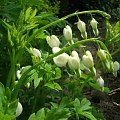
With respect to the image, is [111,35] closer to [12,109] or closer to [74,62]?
[74,62]

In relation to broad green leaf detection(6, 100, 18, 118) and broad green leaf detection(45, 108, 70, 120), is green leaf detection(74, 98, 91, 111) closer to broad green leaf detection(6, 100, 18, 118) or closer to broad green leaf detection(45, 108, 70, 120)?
broad green leaf detection(45, 108, 70, 120)

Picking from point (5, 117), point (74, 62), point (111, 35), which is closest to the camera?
point (5, 117)

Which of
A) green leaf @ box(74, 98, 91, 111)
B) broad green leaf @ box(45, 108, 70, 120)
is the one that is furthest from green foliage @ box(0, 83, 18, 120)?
green leaf @ box(74, 98, 91, 111)

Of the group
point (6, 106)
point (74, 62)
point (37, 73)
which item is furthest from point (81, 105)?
point (6, 106)

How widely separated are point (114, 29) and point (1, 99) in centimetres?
67

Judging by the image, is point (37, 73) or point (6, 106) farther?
point (37, 73)

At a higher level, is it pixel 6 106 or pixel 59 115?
pixel 6 106

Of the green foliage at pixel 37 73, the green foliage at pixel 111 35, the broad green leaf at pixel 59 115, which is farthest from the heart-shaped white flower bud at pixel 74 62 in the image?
the green foliage at pixel 111 35

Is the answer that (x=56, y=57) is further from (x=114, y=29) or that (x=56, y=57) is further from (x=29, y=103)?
(x=29, y=103)

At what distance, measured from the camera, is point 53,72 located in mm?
1951

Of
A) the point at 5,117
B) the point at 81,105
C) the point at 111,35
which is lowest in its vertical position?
the point at 81,105

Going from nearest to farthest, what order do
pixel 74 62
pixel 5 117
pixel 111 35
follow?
pixel 5 117
pixel 74 62
pixel 111 35

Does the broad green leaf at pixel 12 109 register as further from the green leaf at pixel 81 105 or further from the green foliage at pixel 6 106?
the green leaf at pixel 81 105

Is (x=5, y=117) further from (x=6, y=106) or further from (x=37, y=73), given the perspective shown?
(x=37, y=73)
